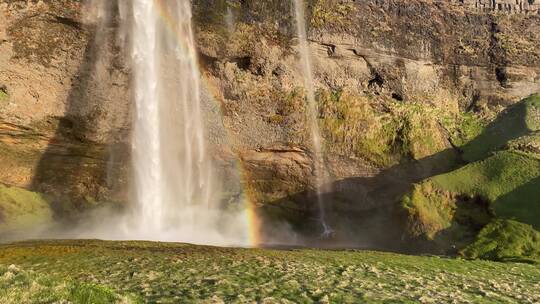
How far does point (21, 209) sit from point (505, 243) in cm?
4066

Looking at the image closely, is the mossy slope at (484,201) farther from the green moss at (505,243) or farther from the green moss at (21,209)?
the green moss at (21,209)

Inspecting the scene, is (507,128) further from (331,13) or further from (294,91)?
(294,91)

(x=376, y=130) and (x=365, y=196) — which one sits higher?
(x=376, y=130)

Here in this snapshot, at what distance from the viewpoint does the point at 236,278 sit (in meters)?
14.5

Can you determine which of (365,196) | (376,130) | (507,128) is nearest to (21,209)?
(365,196)

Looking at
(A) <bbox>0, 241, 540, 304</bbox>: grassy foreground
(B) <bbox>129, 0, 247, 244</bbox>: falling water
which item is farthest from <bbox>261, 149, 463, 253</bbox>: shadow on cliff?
(A) <bbox>0, 241, 540, 304</bbox>: grassy foreground

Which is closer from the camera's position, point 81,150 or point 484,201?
point 484,201

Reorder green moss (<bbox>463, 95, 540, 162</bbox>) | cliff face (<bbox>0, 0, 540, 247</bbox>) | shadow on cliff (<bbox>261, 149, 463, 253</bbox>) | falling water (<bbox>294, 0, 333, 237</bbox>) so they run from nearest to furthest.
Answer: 1. cliff face (<bbox>0, 0, 540, 247</bbox>)
2. shadow on cliff (<bbox>261, 149, 463, 253</bbox>)
3. falling water (<bbox>294, 0, 333, 237</bbox>)
4. green moss (<bbox>463, 95, 540, 162</bbox>)

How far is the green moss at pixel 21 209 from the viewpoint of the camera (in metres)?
44.7

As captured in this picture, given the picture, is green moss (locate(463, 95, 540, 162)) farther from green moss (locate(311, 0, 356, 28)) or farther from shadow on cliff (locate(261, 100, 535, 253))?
green moss (locate(311, 0, 356, 28))

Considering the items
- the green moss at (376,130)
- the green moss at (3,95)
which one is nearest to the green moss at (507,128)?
the green moss at (376,130)

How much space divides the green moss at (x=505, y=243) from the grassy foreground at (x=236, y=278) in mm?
7057

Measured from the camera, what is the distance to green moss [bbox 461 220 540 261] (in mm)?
30188

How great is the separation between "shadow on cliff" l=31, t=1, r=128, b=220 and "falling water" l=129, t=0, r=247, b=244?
340cm
